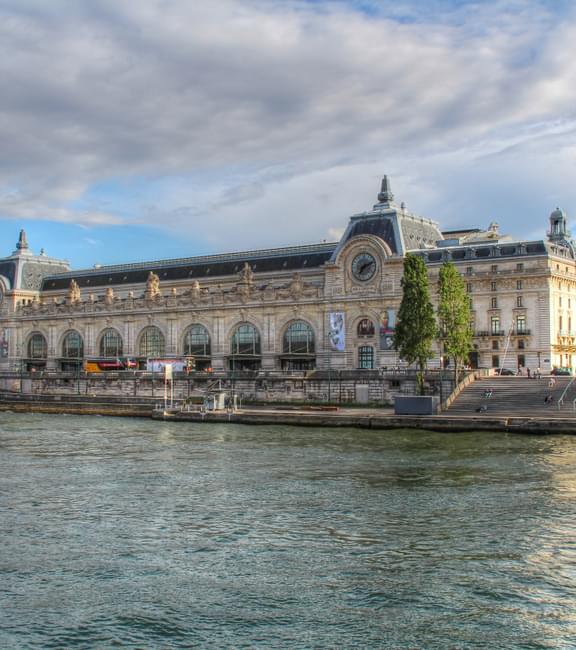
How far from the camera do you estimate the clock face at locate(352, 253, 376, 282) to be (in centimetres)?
10881

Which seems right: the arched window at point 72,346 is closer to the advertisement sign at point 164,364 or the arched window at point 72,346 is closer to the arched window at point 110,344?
the arched window at point 110,344

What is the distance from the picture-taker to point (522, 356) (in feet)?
321

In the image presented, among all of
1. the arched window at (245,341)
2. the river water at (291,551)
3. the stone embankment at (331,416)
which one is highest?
the arched window at (245,341)

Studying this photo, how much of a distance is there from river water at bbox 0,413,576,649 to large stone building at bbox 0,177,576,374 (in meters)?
46.1

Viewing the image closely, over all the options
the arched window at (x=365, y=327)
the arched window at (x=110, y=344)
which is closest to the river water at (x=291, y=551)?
the arched window at (x=365, y=327)

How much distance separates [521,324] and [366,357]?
19.5 meters

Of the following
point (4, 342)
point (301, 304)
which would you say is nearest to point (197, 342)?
point (301, 304)

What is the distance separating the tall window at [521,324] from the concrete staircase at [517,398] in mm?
15393

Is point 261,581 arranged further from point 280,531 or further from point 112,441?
point 112,441

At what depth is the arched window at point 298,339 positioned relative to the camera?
113 meters

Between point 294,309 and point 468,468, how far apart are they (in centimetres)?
6686

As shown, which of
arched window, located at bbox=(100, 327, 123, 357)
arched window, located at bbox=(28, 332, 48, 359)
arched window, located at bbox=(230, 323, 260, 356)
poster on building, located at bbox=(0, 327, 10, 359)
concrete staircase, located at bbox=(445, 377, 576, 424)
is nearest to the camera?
concrete staircase, located at bbox=(445, 377, 576, 424)

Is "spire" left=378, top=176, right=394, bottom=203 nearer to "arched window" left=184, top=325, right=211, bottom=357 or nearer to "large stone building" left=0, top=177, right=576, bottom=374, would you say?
"large stone building" left=0, top=177, right=576, bottom=374

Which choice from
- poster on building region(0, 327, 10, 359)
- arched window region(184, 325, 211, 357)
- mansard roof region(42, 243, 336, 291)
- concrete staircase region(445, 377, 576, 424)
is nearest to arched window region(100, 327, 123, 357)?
mansard roof region(42, 243, 336, 291)
